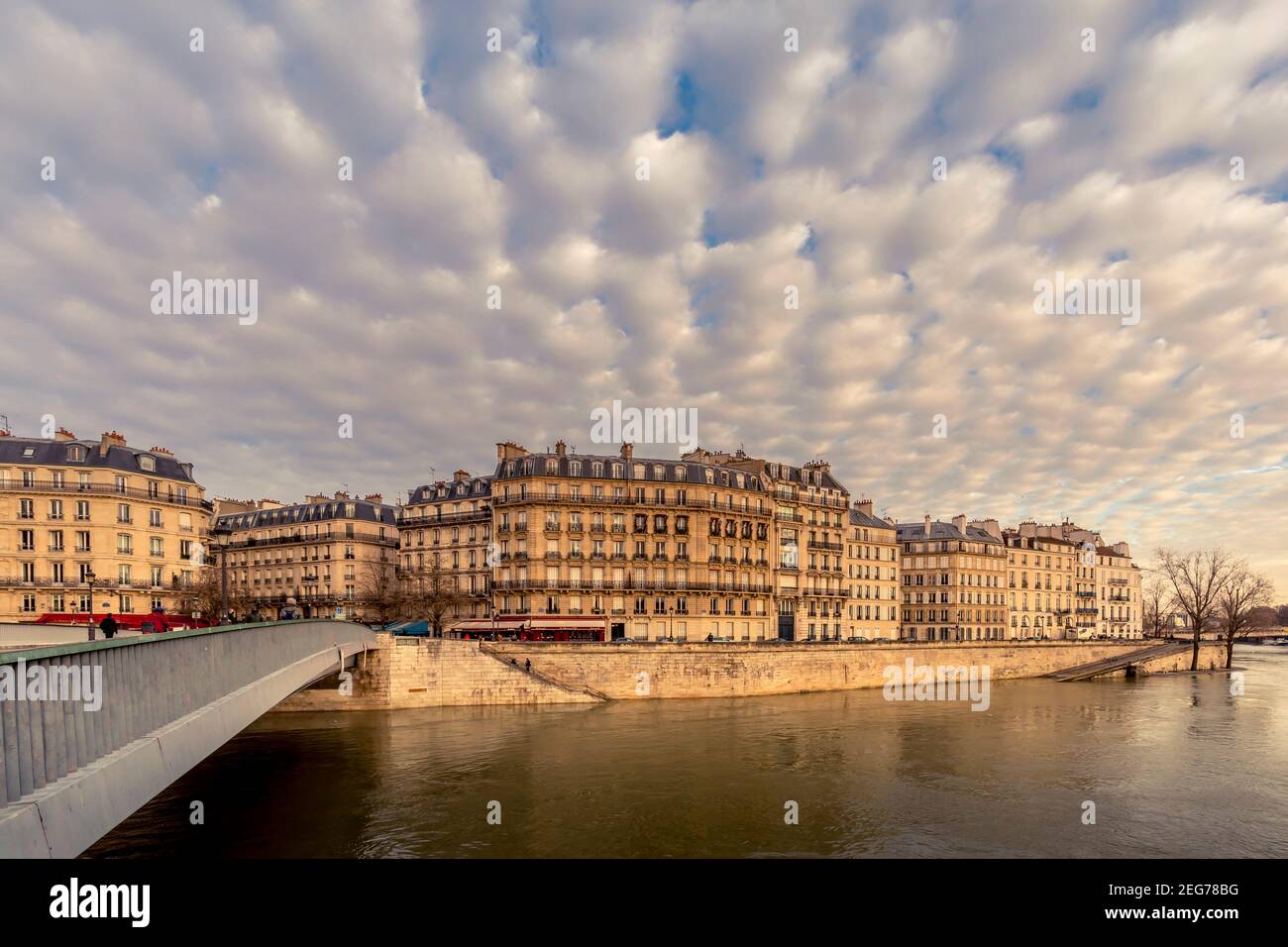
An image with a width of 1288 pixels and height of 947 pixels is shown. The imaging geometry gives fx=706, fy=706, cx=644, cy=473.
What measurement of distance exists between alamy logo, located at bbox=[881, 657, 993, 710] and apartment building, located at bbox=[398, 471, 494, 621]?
3253cm

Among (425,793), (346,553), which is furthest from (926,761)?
(346,553)

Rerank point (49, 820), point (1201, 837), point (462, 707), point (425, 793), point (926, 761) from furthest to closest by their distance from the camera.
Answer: point (462, 707) → point (926, 761) → point (425, 793) → point (1201, 837) → point (49, 820)

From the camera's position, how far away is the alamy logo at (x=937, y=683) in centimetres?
5006

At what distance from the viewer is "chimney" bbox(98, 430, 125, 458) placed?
4862cm

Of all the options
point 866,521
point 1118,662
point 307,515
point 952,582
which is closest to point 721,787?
point 866,521

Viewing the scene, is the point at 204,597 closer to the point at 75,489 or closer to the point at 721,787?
the point at 75,489

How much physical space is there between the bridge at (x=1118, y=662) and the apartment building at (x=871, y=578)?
50.7ft

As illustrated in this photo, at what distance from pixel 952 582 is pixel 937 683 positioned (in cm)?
2436

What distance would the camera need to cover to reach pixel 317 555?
68.2 metres

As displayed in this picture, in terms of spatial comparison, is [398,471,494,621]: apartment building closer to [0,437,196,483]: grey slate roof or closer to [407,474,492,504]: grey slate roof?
[407,474,492,504]: grey slate roof

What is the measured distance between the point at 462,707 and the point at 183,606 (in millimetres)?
26180

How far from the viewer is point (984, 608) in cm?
8006

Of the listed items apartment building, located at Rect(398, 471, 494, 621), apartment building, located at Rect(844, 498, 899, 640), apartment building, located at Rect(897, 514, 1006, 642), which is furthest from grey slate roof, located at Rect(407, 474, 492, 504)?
apartment building, located at Rect(897, 514, 1006, 642)
